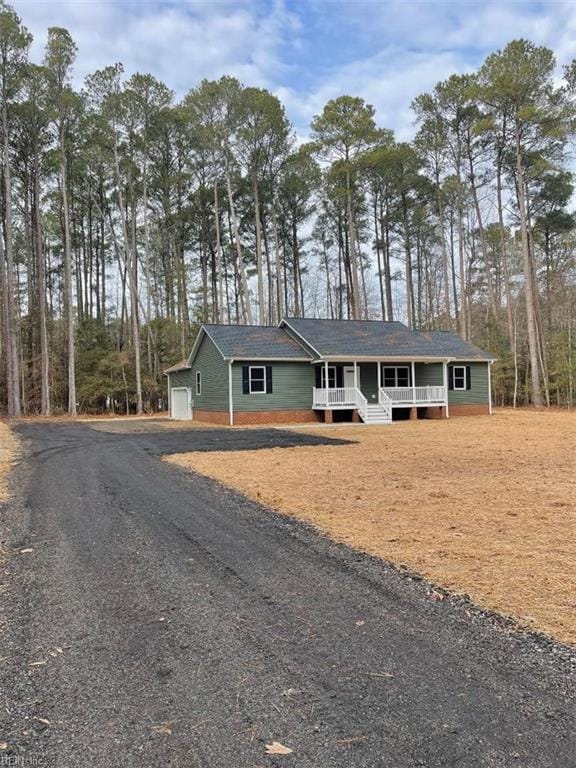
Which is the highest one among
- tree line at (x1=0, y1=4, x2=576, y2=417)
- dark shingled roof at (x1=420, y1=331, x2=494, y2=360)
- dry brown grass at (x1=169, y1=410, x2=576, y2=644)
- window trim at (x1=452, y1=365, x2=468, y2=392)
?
tree line at (x1=0, y1=4, x2=576, y2=417)

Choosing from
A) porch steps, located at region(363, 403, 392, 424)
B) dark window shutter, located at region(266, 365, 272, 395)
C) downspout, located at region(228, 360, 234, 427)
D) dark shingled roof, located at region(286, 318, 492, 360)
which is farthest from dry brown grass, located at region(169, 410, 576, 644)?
dark shingled roof, located at region(286, 318, 492, 360)

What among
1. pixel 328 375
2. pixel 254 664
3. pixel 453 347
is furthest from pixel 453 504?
pixel 453 347

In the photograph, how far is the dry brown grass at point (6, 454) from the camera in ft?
24.0

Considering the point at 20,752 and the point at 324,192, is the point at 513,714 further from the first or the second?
the point at 324,192

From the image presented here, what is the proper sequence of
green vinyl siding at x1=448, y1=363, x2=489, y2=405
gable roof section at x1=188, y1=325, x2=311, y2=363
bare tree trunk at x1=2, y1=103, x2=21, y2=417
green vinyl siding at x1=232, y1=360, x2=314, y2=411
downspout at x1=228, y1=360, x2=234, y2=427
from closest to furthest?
downspout at x1=228, y1=360, x2=234, y2=427 → green vinyl siding at x1=232, y1=360, x2=314, y2=411 → gable roof section at x1=188, y1=325, x2=311, y2=363 → bare tree trunk at x1=2, y1=103, x2=21, y2=417 → green vinyl siding at x1=448, y1=363, x2=489, y2=405

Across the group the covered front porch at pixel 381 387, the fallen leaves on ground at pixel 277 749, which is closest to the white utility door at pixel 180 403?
the covered front porch at pixel 381 387

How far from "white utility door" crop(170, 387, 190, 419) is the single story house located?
10 cm

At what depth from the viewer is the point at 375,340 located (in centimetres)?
2214

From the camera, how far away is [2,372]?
26.7 meters

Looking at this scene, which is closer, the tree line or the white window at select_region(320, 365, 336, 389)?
the white window at select_region(320, 365, 336, 389)

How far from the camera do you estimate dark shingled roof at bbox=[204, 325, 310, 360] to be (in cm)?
1959

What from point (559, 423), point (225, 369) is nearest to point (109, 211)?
point (225, 369)

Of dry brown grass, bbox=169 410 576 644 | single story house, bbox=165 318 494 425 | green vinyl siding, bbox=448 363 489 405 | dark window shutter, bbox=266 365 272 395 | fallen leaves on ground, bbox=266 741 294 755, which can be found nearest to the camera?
fallen leaves on ground, bbox=266 741 294 755

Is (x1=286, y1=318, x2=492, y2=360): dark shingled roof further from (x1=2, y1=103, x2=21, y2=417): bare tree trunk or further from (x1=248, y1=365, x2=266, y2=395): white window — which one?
(x1=2, y1=103, x2=21, y2=417): bare tree trunk
